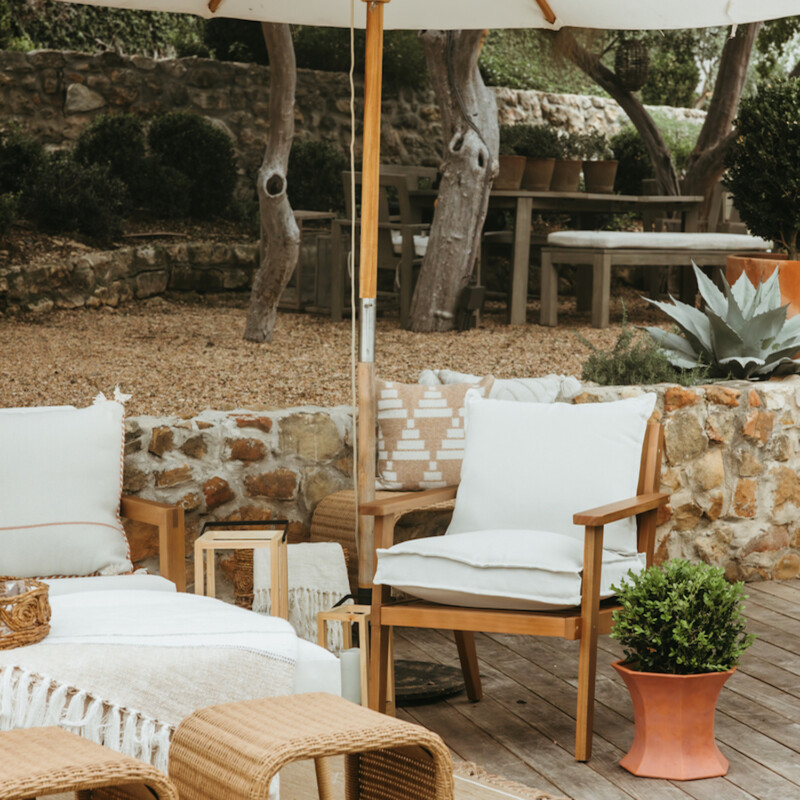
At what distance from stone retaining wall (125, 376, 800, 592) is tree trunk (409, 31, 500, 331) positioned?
2.48m

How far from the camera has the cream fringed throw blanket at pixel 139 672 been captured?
1.84 metres

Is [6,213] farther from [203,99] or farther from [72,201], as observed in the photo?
[203,99]

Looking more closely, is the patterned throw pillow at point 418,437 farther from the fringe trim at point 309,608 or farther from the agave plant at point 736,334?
the agave plant at point 736,334

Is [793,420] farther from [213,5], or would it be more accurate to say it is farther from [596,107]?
[596,107]

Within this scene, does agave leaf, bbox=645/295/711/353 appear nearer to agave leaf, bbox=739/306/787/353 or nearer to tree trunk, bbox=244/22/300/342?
agave leaf, bbox=739/306/787/353

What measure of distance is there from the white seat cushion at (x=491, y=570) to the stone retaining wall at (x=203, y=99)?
481 centimetres

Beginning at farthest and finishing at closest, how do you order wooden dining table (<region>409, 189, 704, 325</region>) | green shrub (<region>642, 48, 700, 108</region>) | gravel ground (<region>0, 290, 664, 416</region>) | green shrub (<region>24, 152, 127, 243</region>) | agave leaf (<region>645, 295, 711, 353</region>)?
1. green shrub (<region>642, 48, 700, 108</region>)
2. wooden dining table (<region>409, 189, 704, 325</region>)
3. green shrub (<region>24, 152, 127, 243</region>)
4. gravel ground (<region>0, 290, 664, 416</region>)
5. agave leaf (<region>645, 295, 711, 353</region>)

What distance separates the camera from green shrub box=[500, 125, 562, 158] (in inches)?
310

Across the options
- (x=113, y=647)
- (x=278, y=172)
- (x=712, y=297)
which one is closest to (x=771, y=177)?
(x=712, y=297)

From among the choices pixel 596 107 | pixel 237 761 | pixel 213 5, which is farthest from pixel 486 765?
pixel 596 107

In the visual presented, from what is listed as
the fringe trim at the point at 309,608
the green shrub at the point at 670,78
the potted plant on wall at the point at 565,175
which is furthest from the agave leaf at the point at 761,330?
the green shrub at the point at 670,78

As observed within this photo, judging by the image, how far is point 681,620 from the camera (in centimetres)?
227

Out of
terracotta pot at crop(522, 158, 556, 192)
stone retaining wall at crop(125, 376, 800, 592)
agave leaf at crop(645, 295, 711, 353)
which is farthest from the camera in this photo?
terracotta pot at crop(522, 158, 556, 192)

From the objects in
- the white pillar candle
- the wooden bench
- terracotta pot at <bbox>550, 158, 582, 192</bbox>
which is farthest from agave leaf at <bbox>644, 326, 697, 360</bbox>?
terracotta pot at <bbox>550, 158, 582, 192</bbox>
